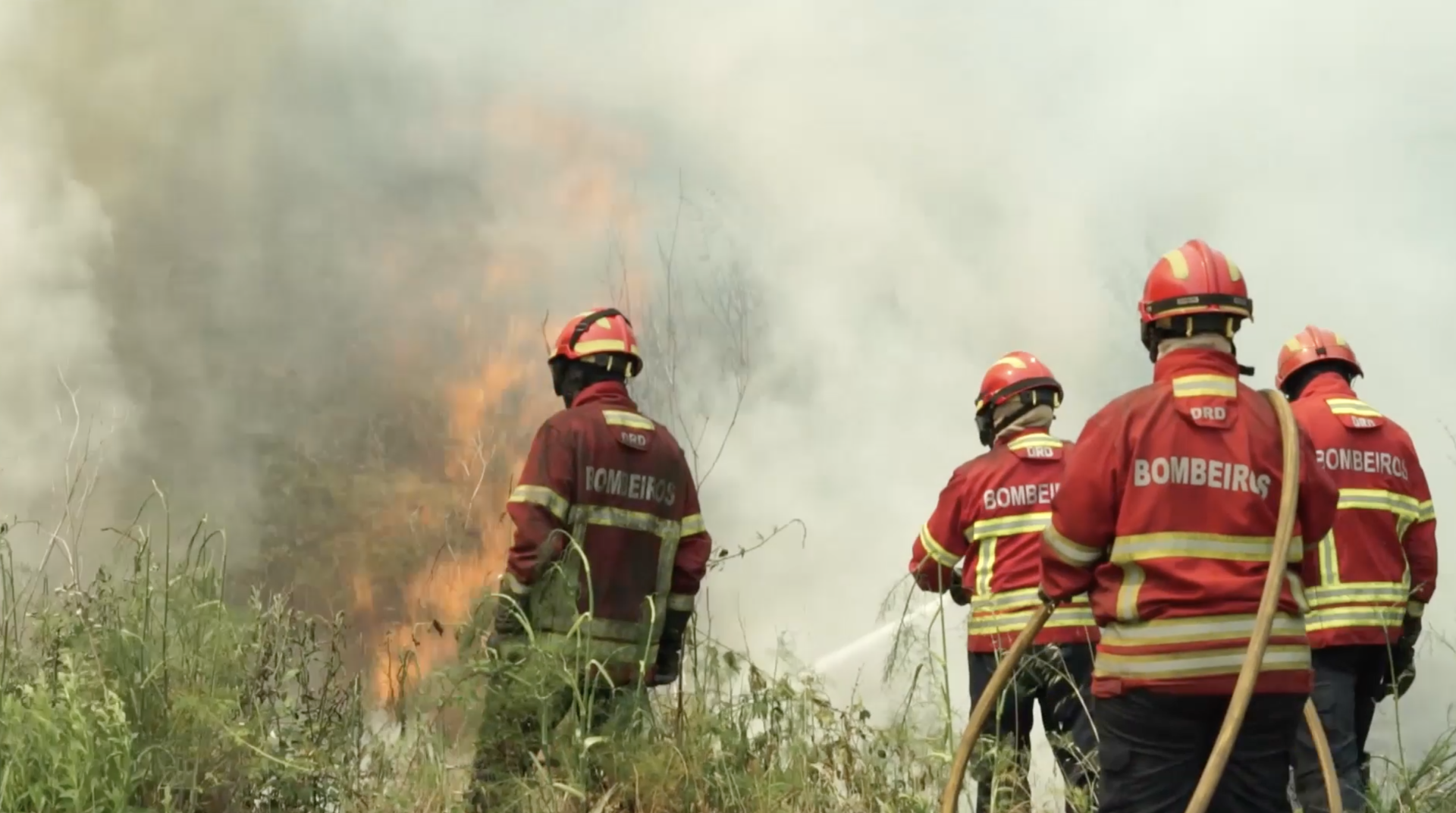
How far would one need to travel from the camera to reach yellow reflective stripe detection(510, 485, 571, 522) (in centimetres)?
490

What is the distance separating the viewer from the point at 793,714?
4781mm

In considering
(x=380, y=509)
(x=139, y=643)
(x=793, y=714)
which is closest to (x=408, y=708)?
(x=139, y=643)

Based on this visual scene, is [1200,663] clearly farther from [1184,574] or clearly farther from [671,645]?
[671,645]

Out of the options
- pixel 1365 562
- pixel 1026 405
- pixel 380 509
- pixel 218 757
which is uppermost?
pixel 380 509

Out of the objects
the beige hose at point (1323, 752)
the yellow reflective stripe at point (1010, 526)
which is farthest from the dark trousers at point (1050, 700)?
the beige hose at point (1323, 752)

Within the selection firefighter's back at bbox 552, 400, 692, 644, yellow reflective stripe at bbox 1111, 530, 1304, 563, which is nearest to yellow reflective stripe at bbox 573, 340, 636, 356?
firefighter's back at bbox 552, 400, 692, 644

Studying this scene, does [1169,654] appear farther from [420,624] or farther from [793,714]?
[420,624]

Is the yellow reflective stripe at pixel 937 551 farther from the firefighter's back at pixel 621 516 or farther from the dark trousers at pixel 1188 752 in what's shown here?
the dark trousers at pixel 1188 752

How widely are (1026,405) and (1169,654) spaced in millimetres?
2776

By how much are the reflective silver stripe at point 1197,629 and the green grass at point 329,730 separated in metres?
0.81

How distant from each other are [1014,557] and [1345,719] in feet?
4.74

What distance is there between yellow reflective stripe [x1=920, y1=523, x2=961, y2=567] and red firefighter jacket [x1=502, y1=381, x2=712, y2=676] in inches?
42.7

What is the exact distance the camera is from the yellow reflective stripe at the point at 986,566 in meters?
5.79

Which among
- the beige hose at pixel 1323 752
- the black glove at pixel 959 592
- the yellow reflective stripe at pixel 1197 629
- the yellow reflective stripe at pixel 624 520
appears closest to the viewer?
the yellow reflective stripe at pixel 1197 629
